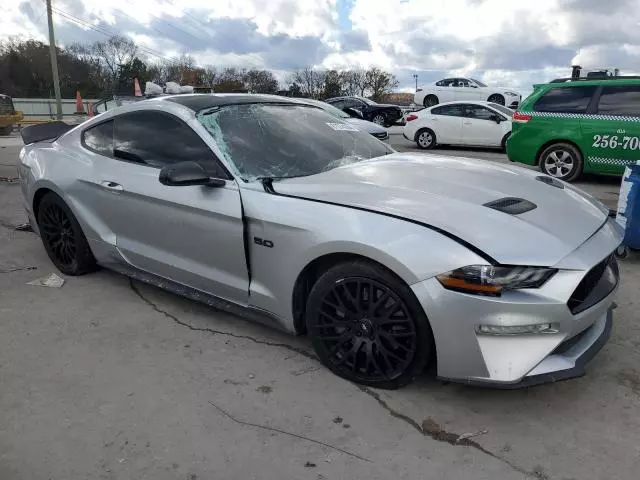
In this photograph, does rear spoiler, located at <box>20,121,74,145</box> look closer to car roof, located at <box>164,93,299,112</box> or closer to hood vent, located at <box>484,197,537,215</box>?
car roof, located at <box>164,93,299,112</box>

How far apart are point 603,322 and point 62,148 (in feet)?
13.2

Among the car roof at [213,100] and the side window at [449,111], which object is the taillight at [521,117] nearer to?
the side window at [449,111]

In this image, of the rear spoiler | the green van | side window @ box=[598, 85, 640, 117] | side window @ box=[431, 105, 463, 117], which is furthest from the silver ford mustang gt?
side window @ box=[431, 105, 463, 117]

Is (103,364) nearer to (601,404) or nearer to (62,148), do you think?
(62,148)

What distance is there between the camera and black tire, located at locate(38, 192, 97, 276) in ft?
14.0

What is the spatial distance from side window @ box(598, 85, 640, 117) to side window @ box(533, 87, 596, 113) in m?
0.22

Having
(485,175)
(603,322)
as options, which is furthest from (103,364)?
(603,322)

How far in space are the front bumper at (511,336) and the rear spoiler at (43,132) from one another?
387 centimetres

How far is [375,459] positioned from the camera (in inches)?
92.5

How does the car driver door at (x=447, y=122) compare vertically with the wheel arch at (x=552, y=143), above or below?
above

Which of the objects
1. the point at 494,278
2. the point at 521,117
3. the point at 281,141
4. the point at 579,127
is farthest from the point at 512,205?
the point at 521,117

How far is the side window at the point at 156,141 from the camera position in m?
3.43

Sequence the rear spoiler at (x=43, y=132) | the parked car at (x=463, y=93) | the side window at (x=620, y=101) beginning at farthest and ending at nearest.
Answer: the parked car at (x=463, y=93), the side window at (x=620, y=101), the rear spoiler at (x=43, y=132)

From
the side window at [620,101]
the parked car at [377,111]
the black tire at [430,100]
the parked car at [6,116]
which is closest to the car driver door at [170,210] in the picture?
the side window at [620,101]
